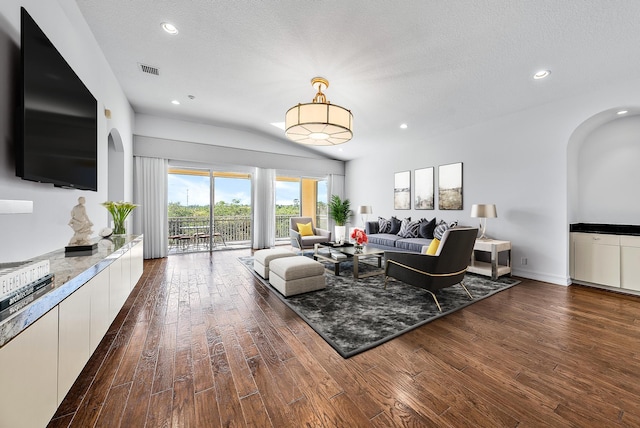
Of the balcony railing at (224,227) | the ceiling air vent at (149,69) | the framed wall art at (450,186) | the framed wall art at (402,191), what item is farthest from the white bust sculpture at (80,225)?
the framed wall art at (402,191)

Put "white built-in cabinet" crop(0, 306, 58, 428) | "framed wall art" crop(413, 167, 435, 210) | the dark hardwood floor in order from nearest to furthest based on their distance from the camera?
"white built-in cabinet" crop(0, 306, 58, 428) → the dark hardwood floor → "framed wall art" crop(413, 167, 435, 210)

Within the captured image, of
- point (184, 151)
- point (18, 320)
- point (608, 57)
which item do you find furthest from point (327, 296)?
point (184, 151)

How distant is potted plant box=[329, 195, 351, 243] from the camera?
26.5ft

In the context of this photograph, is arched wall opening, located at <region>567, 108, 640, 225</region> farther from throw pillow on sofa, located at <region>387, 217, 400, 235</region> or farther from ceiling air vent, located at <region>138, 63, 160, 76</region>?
ceiling air vent, located at <region>138, 63, 160, 76</region>

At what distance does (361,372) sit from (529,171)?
4376mm

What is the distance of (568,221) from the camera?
3859mm

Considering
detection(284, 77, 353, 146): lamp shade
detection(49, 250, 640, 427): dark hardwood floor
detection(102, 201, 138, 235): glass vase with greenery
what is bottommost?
detection(49, 250, 640, 427): dark hardwood floor

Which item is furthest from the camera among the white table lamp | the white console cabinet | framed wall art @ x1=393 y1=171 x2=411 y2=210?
framed wall art @ x1=393 y1=171 x2=411 y2=210

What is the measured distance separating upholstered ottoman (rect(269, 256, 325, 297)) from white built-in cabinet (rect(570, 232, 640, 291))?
3894 mm

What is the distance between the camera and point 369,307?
2.92 meters

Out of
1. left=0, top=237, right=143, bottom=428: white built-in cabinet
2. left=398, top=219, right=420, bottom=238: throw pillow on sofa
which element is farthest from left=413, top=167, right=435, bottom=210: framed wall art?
left=0, top=237, right=143, bottom=428: white built-in cabinet

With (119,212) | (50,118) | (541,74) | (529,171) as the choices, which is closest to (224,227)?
(119,212)

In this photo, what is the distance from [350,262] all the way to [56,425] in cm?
435

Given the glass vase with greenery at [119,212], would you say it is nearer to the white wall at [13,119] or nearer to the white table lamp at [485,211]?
the white wall at [13,119]
